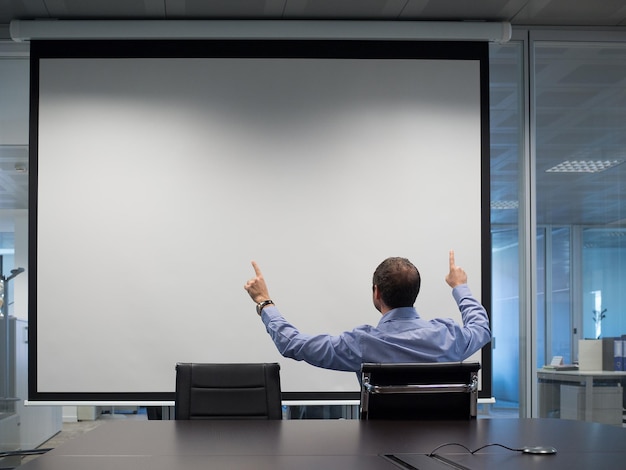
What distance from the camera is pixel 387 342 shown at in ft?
10.7

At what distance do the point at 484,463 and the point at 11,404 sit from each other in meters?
3.95

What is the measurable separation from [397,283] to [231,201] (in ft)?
6.84

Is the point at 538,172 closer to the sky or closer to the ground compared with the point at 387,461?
closer to the sky

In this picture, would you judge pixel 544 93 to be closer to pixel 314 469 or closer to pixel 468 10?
pixel 468 10

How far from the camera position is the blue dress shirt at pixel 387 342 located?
3.28 m

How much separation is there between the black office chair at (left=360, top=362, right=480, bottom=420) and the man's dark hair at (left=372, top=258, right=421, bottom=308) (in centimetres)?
42

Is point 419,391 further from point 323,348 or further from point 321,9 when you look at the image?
point 321,9

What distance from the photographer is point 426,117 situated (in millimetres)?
5410

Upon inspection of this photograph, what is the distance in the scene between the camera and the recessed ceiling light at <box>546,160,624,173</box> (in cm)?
565

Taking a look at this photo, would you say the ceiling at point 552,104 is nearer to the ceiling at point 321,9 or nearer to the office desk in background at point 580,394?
the ceiling at point 321,9

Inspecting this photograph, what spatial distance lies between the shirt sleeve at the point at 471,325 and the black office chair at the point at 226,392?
80 cm

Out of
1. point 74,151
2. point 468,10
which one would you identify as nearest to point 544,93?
point 468,10

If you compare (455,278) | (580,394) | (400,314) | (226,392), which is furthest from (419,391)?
(580,394)

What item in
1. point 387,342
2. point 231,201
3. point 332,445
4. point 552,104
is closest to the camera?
point 332,445
